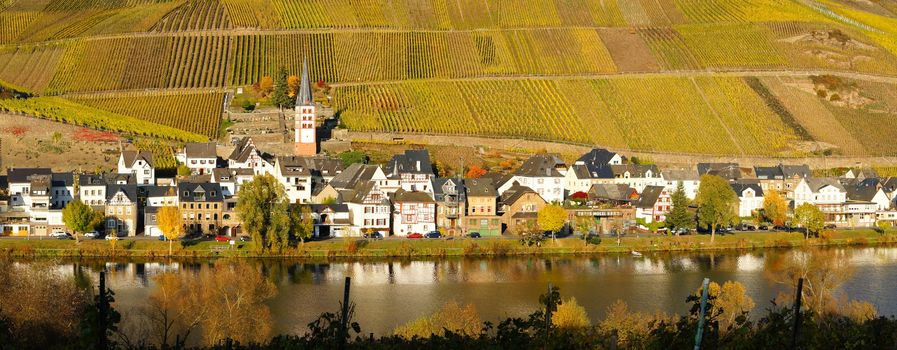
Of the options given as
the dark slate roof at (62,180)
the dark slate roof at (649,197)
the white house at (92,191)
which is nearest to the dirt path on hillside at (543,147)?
the dark slate roof at (649,197)

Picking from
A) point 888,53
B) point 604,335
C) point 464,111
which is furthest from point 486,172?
point 888,53

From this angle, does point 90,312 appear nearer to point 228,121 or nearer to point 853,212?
point 853,212

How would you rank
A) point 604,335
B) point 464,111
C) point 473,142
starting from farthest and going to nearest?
point 464,111
point 473,142
point 604,335

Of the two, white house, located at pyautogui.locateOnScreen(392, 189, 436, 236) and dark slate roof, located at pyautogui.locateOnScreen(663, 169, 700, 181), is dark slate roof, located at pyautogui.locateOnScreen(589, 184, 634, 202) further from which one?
white house, located at pyautogui.locateOnScreen(392, 189, 436, 236)

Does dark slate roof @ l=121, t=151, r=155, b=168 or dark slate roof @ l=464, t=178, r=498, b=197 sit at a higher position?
dark slate roof @ l=121, t=151, r=155, b=168

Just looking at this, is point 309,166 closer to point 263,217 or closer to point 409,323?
point 263,217

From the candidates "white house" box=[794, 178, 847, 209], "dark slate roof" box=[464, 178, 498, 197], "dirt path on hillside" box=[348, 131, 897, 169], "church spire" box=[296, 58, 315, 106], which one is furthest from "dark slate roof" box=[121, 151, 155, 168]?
"white house" box=[794, 178, 847, 209]
